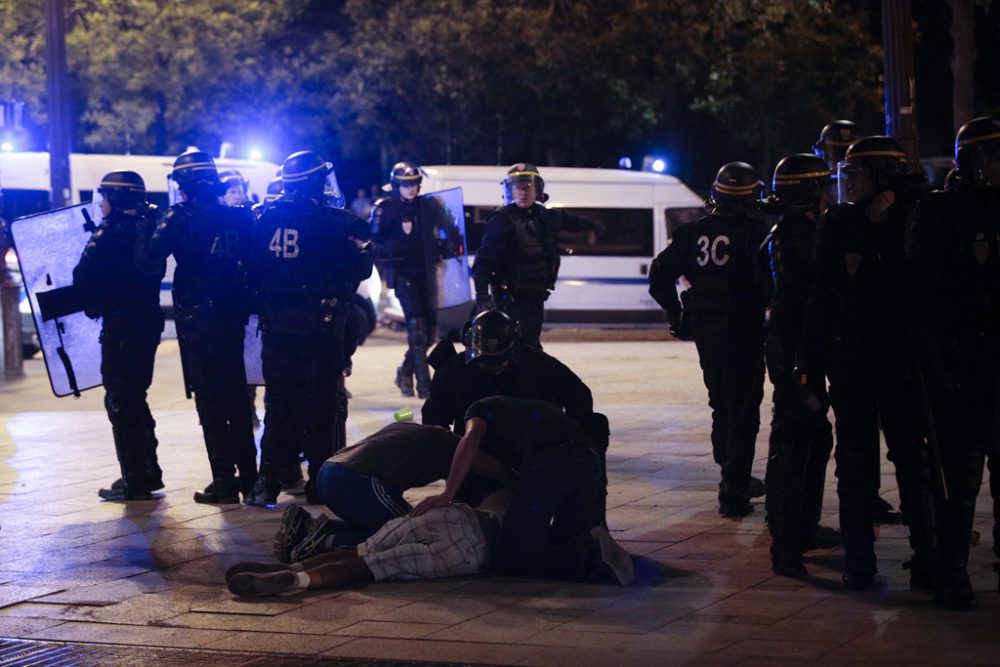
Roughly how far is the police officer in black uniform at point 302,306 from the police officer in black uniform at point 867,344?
317 centimetres

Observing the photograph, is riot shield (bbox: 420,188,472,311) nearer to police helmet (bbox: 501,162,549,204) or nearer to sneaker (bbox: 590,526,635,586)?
police helmet (bbox: 501,162,549,204)

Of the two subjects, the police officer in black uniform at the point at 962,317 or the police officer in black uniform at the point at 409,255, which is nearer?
the police officer in black uniform at the point at 962,317

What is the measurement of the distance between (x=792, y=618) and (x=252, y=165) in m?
17.5

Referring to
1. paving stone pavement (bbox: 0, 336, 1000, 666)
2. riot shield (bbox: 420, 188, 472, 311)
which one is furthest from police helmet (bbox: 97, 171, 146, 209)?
riot shield (bbox: 420, 188, 472, 311)

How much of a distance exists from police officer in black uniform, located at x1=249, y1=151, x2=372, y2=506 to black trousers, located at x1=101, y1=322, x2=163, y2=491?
831 millimetres

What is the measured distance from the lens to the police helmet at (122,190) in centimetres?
912

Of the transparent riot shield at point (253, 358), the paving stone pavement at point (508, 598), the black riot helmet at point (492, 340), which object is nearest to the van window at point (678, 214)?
the paving stone pavement at point (508, 598)

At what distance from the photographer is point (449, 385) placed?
7156 mm

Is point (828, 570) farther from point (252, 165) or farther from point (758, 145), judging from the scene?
point (758, 145)

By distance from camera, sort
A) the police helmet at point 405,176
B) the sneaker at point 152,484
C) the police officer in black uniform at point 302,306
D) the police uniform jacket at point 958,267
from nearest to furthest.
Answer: the police uniform jacket at point 958,267, the police officer in black uniform at point 302,306, the sneaker at point 152,484, the police helmet at point 405,176

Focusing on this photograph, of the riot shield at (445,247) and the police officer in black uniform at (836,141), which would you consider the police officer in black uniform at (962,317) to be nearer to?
the police officer in black uniform at (836,141)

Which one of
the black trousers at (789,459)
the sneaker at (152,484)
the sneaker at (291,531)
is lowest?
the sneaker at (152,484)

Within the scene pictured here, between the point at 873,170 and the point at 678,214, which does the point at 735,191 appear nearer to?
the point at 873,170

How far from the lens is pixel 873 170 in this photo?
6371 millimetres
